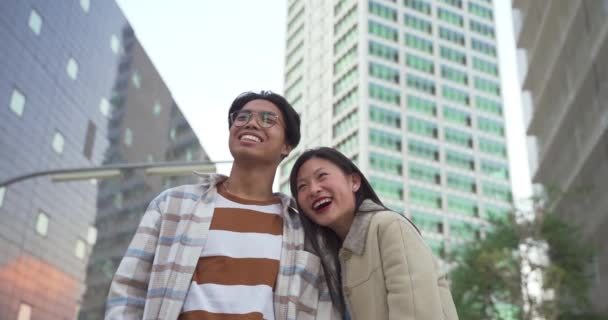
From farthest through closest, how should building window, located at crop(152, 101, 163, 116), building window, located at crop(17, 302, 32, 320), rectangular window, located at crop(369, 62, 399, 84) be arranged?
1. rectangular window, located at crop(369, 62, 399, 84)
2. building window, located at crop(152, 101, 163, 116)
3. building window, located at crop(17, 302, 32, 320)

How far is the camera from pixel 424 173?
231 feet

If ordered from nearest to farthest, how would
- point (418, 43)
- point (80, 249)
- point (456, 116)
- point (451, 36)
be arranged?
point (80, 249) < point (456, 116) < point (418, 43) < point (451, 36)

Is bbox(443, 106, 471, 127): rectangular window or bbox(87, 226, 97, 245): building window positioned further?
bbox(443, 106, 471, 127): rectangular window

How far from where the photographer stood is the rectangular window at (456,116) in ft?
248

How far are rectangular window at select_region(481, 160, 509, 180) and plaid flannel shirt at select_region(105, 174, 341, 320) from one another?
7428 centimetres

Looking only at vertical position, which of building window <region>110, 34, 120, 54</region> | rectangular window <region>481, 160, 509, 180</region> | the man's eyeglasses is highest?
rectangular window <region>481, 160, 509, 180</region>

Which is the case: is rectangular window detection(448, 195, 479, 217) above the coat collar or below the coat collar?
above

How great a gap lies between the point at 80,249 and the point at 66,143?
19.3 feet

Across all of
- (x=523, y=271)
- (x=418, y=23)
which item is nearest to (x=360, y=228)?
(x=523, y=271)

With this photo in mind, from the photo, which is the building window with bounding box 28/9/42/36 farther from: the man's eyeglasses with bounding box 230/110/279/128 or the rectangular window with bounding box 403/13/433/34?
the rectangular window with bounding box 403/13/433/34

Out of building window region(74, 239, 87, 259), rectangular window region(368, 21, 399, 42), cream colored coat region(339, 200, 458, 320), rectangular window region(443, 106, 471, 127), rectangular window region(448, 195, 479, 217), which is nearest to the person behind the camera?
cream colored coat region(339, 200, 458, 320)

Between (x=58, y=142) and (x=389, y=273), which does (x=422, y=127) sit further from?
(x=389, y=273)

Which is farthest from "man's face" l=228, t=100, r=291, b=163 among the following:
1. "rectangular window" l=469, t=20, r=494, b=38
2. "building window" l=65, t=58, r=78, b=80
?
"rectangular window" l=469, t=20, r=494, b=38

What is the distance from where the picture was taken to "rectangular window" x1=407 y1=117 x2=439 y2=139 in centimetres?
7244
